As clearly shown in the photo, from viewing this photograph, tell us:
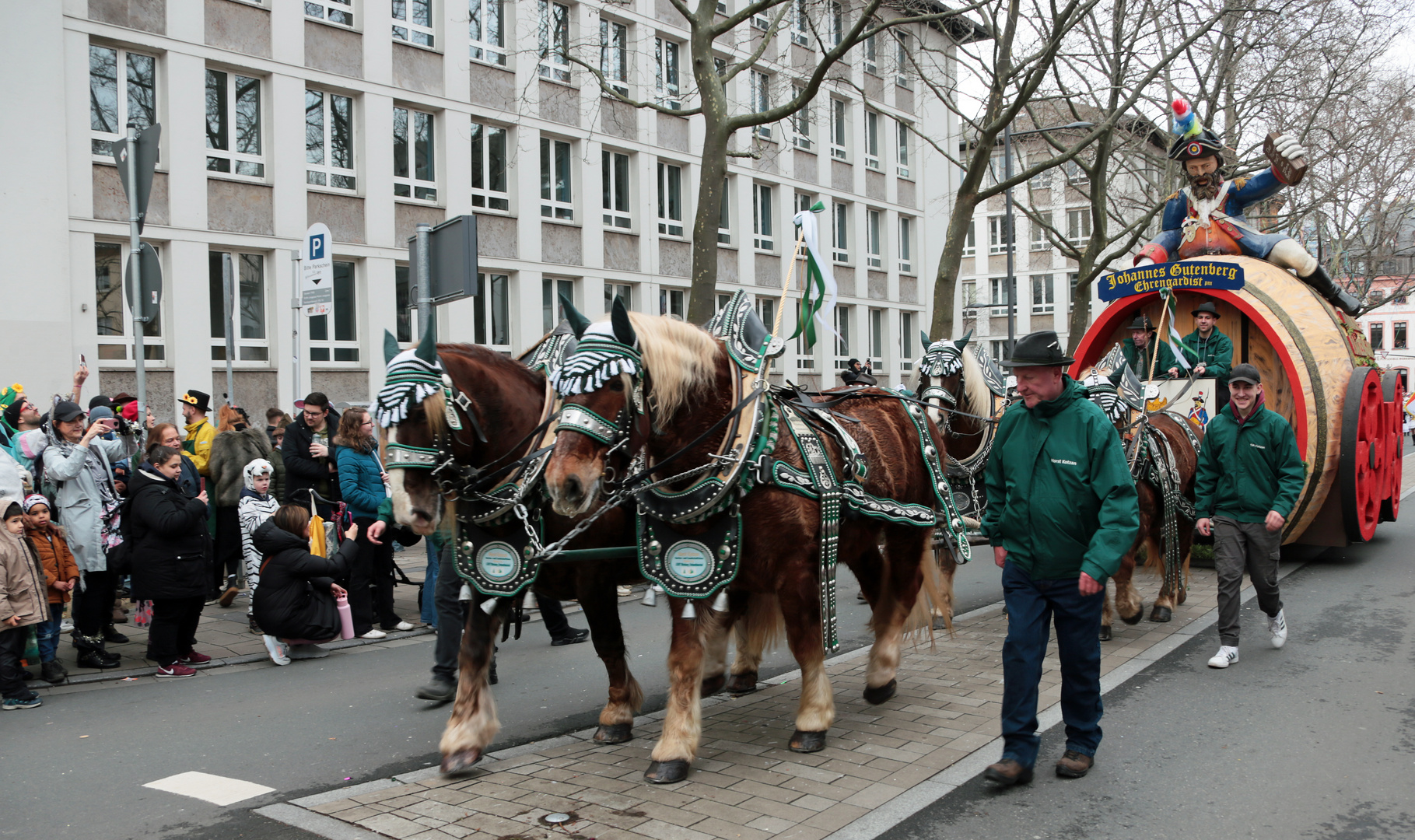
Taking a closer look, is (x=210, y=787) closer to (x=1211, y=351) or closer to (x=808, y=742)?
(x=808, y=742)

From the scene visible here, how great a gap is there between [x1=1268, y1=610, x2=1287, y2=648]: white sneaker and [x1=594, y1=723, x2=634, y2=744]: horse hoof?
4.41 metres

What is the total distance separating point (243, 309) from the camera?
58.3ft

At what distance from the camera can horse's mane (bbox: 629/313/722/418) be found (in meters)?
4.39

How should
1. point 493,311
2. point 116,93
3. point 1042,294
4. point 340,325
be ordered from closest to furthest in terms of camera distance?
point 116,93
point 340,325
point 493,311
point 1042,294

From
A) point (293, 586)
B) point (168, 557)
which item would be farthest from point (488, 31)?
point (168, 557)

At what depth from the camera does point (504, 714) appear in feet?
19.3

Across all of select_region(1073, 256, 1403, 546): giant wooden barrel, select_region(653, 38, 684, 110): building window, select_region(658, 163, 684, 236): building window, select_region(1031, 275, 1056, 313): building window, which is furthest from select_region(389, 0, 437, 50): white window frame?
select_region(1031, 275, 1056, 313): building window

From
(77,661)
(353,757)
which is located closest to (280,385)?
(77,661)

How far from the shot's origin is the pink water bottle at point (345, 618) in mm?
8016

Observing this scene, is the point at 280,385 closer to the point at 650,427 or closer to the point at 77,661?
the point at 77,661

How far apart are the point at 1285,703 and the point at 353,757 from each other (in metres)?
4.80

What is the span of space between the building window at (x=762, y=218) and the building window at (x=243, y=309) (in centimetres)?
1230

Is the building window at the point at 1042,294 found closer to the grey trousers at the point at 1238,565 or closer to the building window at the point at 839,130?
the building window at the point at 839,130

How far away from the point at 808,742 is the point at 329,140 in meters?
16.8
